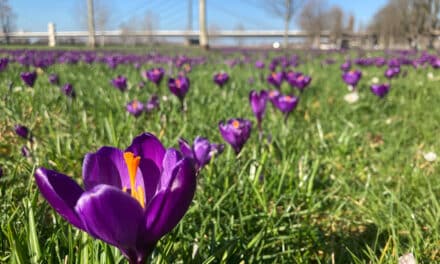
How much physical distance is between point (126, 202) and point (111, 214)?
3 centimetres

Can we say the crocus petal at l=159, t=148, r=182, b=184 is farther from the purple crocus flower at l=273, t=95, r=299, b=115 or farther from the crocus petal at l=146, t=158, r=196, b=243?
the purple crocus flower at l=273, t=95, r=299, b=115

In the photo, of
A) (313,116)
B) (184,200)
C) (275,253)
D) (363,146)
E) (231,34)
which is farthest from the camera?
(231,34)

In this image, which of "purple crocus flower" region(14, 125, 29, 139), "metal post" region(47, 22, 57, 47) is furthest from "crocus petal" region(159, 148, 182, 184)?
"metal post" region(47, 22, 57, 47)

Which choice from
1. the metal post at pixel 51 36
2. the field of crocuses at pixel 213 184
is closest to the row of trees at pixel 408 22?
the metal post at pixel 51 36

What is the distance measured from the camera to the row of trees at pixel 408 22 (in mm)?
34906

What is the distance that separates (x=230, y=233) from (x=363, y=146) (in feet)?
5.90

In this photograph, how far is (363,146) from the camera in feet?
9.59

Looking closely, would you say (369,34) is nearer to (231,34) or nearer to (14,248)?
(231,34)

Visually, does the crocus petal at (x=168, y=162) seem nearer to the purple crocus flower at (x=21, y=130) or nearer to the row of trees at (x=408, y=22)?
the purple crocus flower at (x=21, y=130)

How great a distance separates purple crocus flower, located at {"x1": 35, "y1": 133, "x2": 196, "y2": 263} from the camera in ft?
2.24

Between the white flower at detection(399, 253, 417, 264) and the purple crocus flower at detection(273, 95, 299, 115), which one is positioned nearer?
the white flower at detection(399, 253, 417, 264)

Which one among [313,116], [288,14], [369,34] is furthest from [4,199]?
→ [369,34]

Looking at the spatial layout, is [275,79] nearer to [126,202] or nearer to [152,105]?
[152,105]

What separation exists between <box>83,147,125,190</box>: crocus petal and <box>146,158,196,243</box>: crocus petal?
16 centimetres
